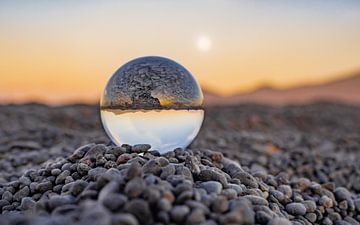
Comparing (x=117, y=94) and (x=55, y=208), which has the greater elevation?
(x=117, y=94)

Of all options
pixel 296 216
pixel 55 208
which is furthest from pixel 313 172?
pixel 55 208

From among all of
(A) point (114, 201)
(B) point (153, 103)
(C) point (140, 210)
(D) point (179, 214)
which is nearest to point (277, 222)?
(D) point (179, 214)

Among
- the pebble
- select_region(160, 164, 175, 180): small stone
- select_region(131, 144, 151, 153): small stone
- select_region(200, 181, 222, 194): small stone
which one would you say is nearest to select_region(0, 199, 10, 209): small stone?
the pebble

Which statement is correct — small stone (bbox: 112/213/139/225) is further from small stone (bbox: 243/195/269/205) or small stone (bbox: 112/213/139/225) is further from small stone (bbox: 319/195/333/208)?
small stone (bbox: 319/195/333/208)

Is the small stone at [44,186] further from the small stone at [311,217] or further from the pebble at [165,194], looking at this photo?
the small stone at [311,217]

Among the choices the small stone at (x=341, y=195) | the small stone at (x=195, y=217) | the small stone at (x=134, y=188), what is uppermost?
the small stone at (x=134, y=188)

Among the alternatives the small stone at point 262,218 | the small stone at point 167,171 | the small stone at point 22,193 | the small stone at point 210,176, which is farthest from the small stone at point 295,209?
the small stone at point 22,193

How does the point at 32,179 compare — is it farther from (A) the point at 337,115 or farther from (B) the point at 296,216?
(A) the point at 337,115
